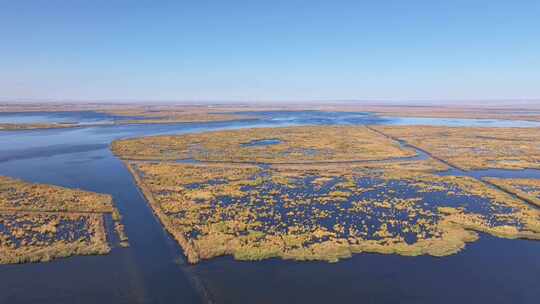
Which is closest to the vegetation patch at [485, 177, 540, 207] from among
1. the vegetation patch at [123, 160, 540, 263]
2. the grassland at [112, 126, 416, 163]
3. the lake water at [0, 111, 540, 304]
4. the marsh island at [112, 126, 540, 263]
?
the marsh island at [112, 126, 540, 263]

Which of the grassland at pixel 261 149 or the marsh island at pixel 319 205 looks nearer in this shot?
the marsh island at pixel 319 205

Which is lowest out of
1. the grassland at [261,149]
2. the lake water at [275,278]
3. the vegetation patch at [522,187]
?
the lake water at [275,278]

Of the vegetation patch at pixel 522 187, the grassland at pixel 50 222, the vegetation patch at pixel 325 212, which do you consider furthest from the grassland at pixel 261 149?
the grassland at pixel 50 222

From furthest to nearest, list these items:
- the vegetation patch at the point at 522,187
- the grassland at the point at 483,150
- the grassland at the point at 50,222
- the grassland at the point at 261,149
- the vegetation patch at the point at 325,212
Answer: the grassland at the point at 261,149 → the grassland at the point at 483,150 → the vegetation patch at the point at 522,187 → the vegetation patch at the point at 325,212 → the grassland at the point at 50,222

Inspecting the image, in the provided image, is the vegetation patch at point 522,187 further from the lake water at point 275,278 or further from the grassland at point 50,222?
the grassland at point 50,222

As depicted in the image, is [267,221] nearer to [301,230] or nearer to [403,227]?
[301,230]

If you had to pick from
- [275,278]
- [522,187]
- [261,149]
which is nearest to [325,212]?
[275,278]

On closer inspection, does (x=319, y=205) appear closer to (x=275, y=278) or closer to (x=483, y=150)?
(x=275, y=278)

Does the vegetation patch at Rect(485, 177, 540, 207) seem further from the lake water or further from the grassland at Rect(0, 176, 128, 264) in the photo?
the grassland at Rect(0, 176, 128, 264)
